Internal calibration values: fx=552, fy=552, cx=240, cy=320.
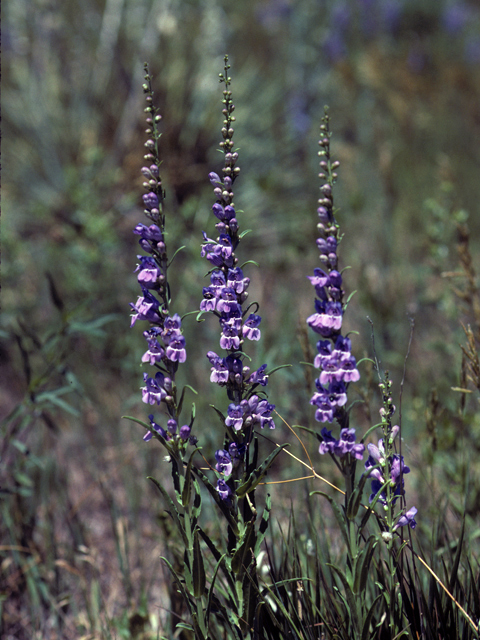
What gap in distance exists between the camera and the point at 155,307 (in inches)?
A: 60.2

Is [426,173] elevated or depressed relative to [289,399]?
elevated

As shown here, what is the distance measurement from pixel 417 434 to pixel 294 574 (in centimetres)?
189

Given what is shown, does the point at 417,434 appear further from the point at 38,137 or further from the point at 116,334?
the point at 38,137

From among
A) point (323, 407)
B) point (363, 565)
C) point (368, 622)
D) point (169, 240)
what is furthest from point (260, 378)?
point (169, 240)

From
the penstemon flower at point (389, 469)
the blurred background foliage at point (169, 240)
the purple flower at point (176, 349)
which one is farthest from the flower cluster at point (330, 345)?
the blurred background foliage at point (169, 240)

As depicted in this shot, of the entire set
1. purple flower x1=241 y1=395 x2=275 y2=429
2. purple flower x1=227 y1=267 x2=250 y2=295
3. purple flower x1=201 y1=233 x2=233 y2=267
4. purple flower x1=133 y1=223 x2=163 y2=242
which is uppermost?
purple flower x1=133 y1=223 x2=163 y2=242

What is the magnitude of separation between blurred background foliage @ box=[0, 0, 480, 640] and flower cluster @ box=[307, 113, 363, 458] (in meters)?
0.72

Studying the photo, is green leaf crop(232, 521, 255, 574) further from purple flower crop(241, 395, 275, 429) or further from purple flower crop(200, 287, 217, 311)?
purple flower crop(200, 287, 217, 311)

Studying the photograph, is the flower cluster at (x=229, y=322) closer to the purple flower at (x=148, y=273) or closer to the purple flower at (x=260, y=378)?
the purple flower at (x=260, y=378)

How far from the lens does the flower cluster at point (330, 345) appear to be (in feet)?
4.60

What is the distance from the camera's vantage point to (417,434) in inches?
132

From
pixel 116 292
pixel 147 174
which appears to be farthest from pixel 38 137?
pixel 147 174

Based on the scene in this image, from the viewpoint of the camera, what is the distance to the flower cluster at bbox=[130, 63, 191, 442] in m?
1.46

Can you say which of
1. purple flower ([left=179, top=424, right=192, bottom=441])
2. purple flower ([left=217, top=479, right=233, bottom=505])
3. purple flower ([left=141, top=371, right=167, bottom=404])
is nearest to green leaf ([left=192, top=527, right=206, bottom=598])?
purple flower ([left=217, top=479, right=233, bottom=505])
